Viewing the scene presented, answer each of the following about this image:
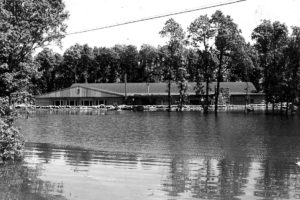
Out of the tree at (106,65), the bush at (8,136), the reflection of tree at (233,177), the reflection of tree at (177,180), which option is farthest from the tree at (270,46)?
the tree at (106,65)

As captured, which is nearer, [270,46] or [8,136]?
[8,136]

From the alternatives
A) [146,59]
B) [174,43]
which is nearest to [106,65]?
[146,59]

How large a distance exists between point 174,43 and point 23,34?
67878mm

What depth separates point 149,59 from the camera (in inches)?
5226

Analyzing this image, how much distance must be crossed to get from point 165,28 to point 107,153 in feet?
210

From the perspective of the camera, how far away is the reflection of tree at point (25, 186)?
12.5m

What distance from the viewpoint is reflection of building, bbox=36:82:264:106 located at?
102m

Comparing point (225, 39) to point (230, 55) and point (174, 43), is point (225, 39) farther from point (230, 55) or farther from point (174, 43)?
point (174, 43)

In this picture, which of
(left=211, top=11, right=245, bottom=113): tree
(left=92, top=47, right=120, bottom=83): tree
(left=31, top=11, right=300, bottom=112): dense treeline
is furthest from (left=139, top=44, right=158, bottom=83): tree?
(left=211, top=11, right=245, bottom=113): tree

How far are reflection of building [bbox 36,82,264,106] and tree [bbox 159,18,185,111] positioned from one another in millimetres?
15146

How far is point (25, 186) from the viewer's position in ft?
45.3

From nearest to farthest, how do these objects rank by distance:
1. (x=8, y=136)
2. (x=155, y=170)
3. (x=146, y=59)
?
(x=8, y=136), (x=155, y=170), (x=146, y=59)

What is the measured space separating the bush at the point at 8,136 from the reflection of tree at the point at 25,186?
809mm

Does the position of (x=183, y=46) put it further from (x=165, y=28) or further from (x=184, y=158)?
(x=184, y=158)
